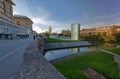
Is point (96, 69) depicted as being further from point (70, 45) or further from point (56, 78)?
point (70, 45)

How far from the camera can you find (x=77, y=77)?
32.8 feet

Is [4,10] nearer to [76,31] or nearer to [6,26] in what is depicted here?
[6,26]

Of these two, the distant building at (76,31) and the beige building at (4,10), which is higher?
the beige building at (4,10)

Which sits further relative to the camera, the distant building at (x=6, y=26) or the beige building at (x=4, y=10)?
the beige building at (x=4, y=10)

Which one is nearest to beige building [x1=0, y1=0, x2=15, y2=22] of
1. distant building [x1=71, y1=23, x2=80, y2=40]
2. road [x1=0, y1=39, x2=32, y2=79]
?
distant building [x1=71, y1=23, x2=80, y2=40]

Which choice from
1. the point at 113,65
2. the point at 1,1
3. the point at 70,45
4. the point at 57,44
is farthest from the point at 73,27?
the point at 113,65

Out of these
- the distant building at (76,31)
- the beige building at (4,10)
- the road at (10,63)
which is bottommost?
the road at (10,63)

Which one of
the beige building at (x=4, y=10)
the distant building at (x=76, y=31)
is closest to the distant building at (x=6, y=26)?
the beige building at (x=4, y=10)

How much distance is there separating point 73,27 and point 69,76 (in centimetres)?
5983

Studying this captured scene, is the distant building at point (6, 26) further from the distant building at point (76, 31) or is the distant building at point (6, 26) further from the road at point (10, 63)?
the road at point (10, 63)

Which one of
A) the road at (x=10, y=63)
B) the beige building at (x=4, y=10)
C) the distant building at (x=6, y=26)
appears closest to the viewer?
the road at (x=10, y=63)

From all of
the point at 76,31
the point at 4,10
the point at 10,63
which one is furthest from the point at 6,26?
the point at 10,63

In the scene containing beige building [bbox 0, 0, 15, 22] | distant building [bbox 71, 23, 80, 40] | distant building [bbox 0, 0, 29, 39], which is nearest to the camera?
distant building [bbox 0, 0, 29, 39]

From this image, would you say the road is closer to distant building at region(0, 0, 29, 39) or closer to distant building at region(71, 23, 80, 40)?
distant building at region(0, 0, 29, 39)
